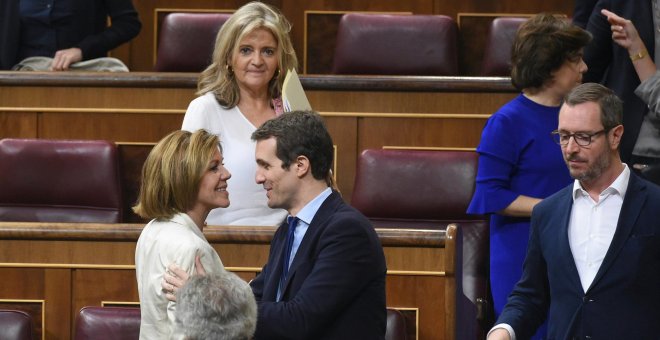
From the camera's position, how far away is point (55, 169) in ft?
8.73

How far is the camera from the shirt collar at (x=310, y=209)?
173 centimetres

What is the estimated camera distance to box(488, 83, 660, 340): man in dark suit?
167 centimetres

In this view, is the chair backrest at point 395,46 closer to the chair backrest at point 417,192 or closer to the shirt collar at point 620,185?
the chair backrest at point 417,192

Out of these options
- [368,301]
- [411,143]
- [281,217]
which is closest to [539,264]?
[368,301]

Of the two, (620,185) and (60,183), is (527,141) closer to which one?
(620,185)

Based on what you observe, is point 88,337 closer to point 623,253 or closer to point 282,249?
point 282,249

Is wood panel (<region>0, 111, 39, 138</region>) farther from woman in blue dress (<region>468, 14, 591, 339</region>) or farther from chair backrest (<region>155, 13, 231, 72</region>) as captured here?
woman in blue dress (<region>468, 14, 591, 339</region>)

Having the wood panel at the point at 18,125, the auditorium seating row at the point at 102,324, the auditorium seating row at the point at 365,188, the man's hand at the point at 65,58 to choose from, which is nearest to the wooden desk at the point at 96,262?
the auditorium seating row at the point at 102,324

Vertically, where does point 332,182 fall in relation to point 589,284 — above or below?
above

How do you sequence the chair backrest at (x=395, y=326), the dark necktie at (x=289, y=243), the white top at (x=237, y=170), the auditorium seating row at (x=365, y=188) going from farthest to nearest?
the auditorium seating row at (x=365, y=188) → the white top at (x=237, y=170) → the chair backrest at (x=395, y=326) → the dark necktie at (x=289, y=243)

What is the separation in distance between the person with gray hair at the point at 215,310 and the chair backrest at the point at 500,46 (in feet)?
6.51

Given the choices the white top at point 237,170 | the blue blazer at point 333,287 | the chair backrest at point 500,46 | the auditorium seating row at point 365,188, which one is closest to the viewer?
the blue blazer at point 333,287

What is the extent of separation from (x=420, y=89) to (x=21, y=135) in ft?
3.11

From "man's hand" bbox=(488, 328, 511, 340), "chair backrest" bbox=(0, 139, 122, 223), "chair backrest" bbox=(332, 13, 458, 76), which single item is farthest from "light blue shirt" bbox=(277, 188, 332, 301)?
"chair backrest" bbox=(332, 13, 458, 76)
